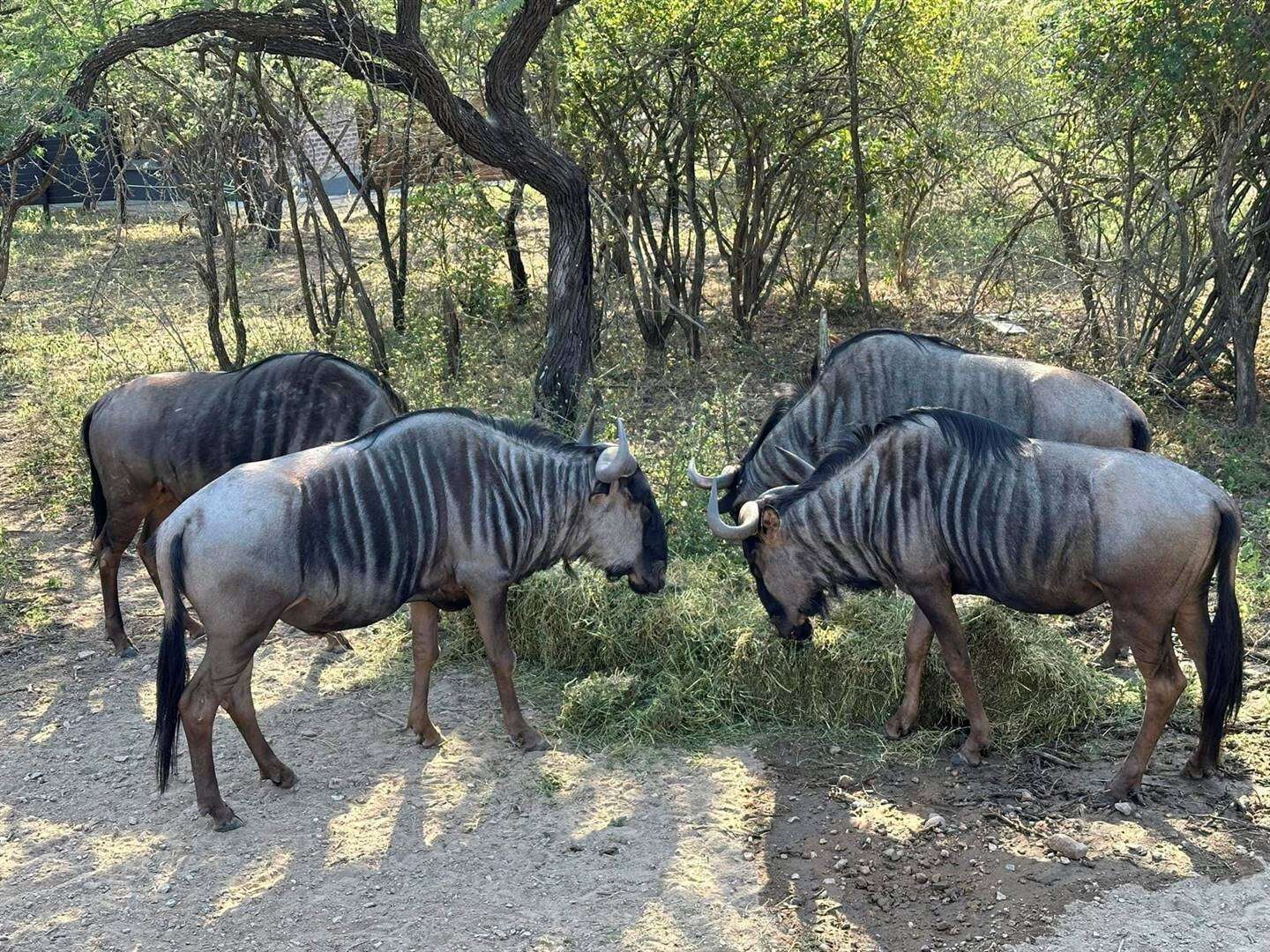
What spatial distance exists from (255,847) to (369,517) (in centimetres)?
135

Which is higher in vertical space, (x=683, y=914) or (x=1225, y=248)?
(x=1225, y=248)

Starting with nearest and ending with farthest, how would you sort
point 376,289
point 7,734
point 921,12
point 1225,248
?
point 7,734, point 1225,248, point 921,12, point 376,289

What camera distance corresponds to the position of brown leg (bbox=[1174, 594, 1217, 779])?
4781 millimetres

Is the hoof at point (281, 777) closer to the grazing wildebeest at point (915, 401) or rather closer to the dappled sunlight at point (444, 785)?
the dappled sunlight at point (444, 785)

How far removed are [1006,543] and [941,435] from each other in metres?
0.53

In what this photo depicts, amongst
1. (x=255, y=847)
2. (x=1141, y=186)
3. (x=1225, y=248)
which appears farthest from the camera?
(x=1141, y=186)

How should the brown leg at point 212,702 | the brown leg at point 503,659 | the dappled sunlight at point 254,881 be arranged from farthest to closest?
the brown leg at point 503,659 < the brown leg at point 212,702 < the dappled sunlight at point 254,881

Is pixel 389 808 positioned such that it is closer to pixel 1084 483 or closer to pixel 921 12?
pixel 1084 483

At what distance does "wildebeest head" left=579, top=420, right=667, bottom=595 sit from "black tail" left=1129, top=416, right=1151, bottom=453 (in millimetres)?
2333

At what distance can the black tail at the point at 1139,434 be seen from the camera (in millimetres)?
5918

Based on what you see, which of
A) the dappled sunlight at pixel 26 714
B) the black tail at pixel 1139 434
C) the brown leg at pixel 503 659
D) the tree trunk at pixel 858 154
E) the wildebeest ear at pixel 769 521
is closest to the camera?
the brown leg at pixel 503 659

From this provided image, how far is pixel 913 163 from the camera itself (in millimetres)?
10570

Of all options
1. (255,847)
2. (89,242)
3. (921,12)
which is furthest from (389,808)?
(89,242)

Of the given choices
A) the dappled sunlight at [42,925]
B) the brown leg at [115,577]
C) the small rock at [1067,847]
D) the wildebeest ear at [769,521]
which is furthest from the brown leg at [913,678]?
the brown leg at [115,577]
